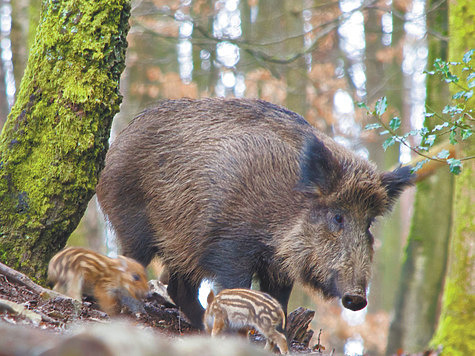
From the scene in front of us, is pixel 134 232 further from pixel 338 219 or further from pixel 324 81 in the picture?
pixel 324 81

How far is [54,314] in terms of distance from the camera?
4125 millimetres

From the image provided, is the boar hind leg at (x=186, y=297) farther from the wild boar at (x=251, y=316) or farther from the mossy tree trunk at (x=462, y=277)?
the mossy tree trunk at (x=462, y=277)

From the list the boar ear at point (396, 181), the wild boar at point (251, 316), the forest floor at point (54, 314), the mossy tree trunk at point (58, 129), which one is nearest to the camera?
the forest floor at point (54, 314)

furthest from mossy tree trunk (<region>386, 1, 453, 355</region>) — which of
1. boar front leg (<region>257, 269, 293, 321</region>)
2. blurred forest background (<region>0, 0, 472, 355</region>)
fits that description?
→ boar front leg (<region>257, 269, 293, 321</region>)

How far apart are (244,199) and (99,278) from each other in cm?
163

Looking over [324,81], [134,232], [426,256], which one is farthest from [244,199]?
[324,81]

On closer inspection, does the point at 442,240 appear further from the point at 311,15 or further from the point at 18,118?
the point at 311,15

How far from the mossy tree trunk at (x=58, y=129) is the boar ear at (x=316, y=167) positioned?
5.94 ft

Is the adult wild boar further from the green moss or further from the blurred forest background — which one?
the blurred forest background

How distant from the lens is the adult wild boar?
18.8 feet

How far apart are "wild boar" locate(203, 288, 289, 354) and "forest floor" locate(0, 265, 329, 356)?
66cm

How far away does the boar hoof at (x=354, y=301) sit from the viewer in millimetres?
5227

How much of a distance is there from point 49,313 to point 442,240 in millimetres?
7360

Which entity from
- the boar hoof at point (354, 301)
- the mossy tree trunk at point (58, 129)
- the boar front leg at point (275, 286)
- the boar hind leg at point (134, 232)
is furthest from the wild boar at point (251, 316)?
the boar hind leg at point (134, 232)
